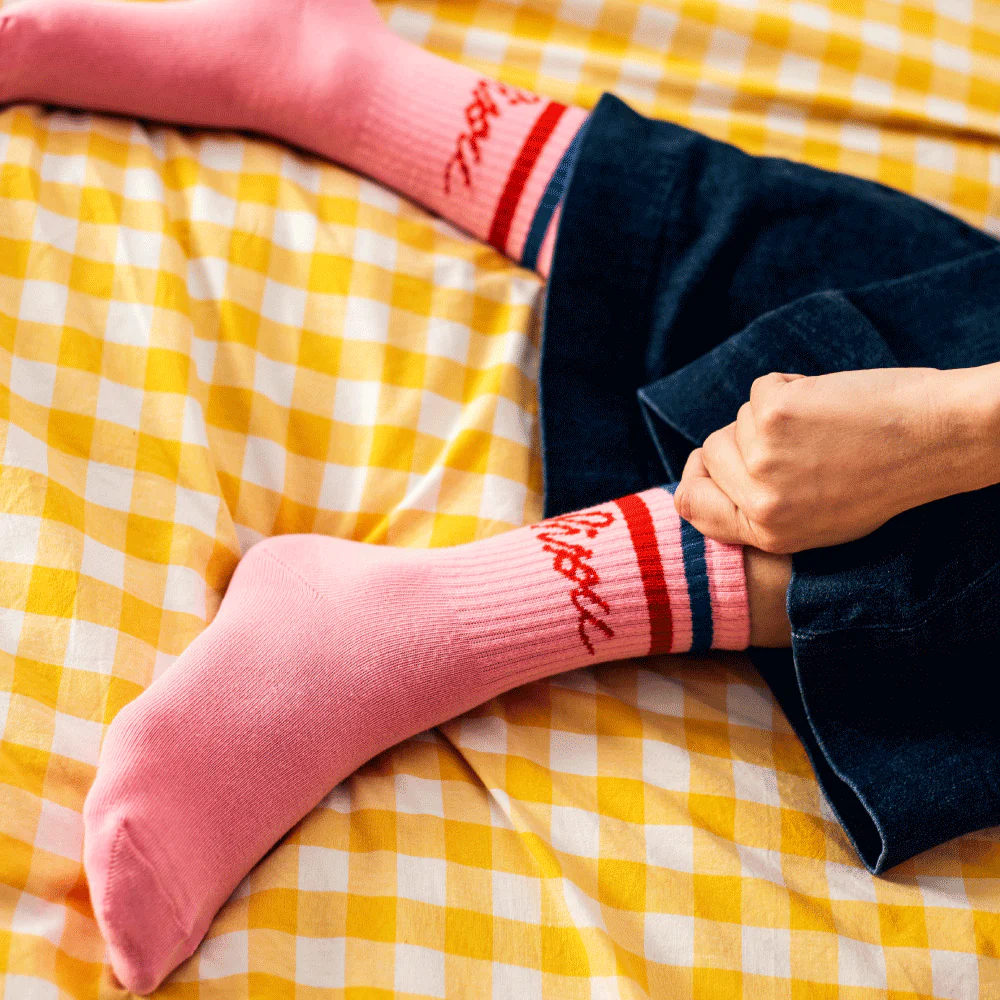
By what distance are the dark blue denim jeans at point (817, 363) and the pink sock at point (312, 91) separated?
0.09m

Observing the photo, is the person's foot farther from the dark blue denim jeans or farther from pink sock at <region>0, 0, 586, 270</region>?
the dark blue denim jeans

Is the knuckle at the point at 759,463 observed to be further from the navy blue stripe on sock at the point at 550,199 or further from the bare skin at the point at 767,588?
the navy blue stripe on sock at the point at 550,199

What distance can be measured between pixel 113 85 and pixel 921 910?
101 centimetres

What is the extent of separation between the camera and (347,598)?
30.9 inches

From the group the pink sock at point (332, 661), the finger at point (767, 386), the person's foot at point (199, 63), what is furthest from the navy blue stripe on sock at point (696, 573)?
the person's foot at point (199, 63)

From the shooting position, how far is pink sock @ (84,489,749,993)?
2.24ft

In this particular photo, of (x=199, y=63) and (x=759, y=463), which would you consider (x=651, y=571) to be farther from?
(x=199, y=63)

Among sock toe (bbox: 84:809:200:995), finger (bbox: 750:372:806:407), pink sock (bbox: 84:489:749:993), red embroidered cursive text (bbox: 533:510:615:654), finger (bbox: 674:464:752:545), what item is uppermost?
finger (bbox: 750:372:806:407)

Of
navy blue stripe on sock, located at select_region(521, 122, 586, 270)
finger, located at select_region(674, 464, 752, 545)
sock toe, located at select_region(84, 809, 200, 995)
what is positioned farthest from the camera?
navy blue stripe on sock, located at select_region(521, 122, 586, 270)

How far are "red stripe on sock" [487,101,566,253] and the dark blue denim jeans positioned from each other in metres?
0.05

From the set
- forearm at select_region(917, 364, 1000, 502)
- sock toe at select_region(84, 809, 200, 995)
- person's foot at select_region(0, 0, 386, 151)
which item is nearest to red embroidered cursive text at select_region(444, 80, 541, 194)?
person's foot at select_region(0, 0, 386, 151)

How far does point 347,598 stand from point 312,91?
0.51 m

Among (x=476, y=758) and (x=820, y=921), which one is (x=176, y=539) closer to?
(x=476, y=758)

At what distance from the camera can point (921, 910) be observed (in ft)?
2.50
